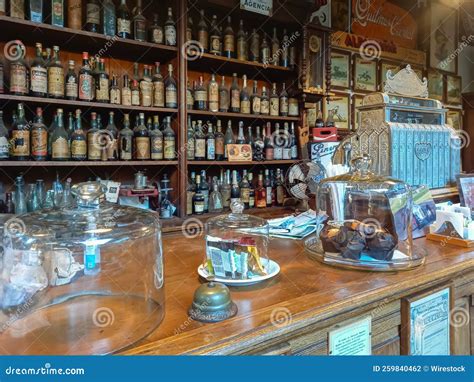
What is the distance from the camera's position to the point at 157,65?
2.41 m

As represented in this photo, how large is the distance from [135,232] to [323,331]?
1.44ft

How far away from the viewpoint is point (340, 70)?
3549 millimetres

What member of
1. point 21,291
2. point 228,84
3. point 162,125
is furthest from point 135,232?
point 228,84

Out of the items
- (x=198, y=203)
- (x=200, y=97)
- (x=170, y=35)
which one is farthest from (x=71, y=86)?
(x=198, y=203)

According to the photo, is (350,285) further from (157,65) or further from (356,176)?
(157,65)

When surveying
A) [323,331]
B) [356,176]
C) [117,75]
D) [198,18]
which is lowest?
[323,331]

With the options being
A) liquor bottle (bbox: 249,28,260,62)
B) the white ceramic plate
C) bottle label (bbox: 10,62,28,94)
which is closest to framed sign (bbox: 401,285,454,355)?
the white ceramic plate

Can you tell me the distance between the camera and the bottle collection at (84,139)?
6.48ft

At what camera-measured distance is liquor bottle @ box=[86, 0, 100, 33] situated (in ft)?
6.98

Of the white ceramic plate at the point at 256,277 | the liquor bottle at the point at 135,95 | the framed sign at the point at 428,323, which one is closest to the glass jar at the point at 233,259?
the white ceramic plate at the point at 256,277

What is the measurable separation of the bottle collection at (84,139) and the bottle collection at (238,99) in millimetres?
304

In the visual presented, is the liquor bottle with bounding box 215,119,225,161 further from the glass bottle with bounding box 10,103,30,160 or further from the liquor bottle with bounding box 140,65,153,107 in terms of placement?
the glass bottle with bounding box 10,103,30,160

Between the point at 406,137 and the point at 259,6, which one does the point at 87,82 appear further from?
the point at 406,137

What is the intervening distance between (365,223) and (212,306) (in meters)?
0.59
